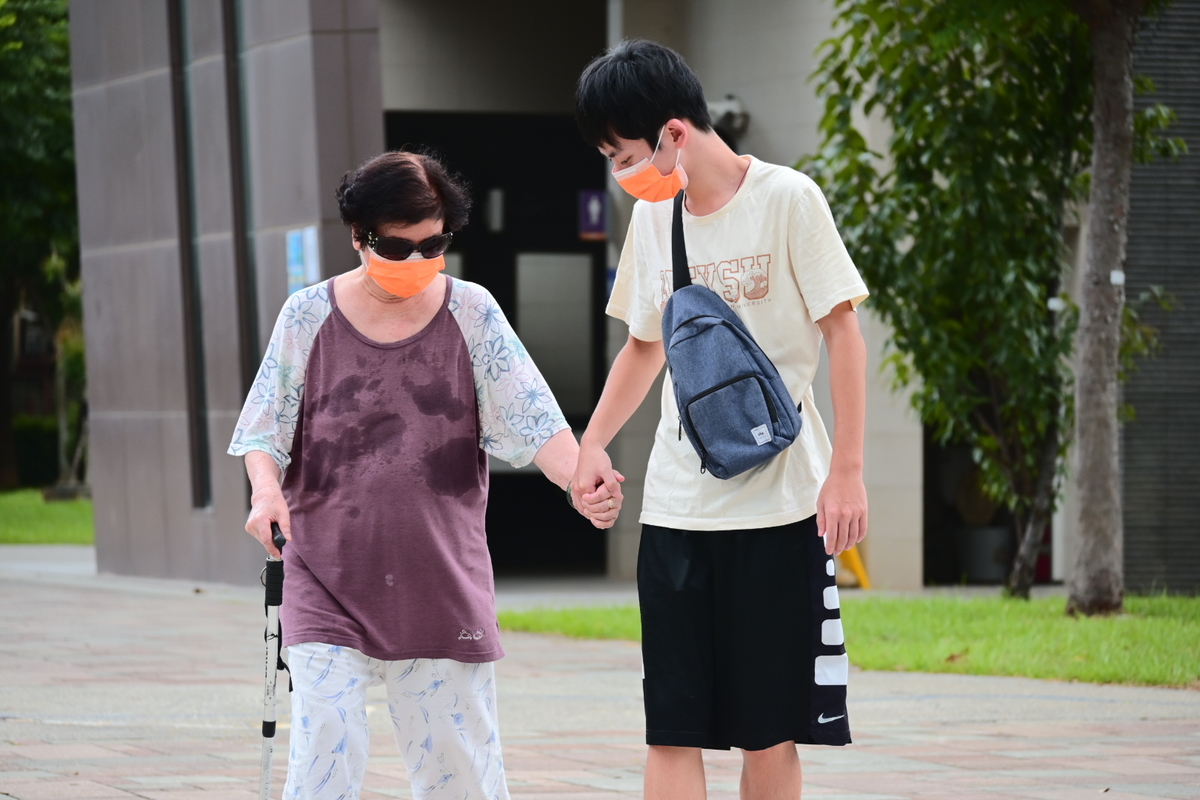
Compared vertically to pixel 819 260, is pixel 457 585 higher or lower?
lower

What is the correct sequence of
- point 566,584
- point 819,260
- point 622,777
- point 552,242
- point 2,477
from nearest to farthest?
point 819,260 < point 622,777 < point 566,584 < point 552,242 < point 2,477

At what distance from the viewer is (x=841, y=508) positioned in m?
3.38

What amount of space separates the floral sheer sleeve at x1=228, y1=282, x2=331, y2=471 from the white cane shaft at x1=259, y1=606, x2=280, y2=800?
1.07 feet

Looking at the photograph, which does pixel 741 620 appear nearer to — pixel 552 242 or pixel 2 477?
pixel 552 242

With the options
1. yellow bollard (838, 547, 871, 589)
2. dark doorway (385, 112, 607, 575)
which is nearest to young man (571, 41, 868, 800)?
yellow bollard (838, 547, 871, 589)

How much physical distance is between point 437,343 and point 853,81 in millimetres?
8544

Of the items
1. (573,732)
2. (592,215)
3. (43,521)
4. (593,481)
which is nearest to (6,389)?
(43,521)

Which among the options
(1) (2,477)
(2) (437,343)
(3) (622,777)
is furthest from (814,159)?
(1) (2,477)

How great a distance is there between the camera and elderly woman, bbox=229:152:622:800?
11.4 feet

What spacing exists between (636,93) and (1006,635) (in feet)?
21.2

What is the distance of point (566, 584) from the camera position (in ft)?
49.4

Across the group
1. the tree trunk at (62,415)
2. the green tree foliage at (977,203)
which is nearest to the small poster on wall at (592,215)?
the green tree foliage at (977,203)

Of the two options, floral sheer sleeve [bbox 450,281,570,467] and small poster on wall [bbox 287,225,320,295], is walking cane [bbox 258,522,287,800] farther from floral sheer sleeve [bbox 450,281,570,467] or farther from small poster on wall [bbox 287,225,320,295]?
small poster on wall [bbox 287,225,320,295]

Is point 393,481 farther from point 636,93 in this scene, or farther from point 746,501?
point 636,93
